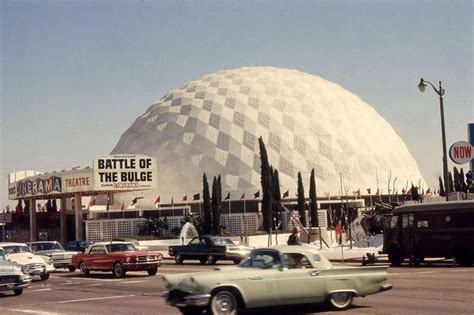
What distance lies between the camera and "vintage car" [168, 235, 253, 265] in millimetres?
34344

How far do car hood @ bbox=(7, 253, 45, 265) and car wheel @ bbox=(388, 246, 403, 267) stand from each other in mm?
14435

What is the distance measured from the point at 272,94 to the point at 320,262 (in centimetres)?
7246

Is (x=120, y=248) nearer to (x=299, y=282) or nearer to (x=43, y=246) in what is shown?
(x=43, y=246)

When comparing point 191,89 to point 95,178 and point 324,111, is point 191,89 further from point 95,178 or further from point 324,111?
point 95,178

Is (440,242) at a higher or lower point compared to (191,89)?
lower

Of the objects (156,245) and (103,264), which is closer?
(103,264)

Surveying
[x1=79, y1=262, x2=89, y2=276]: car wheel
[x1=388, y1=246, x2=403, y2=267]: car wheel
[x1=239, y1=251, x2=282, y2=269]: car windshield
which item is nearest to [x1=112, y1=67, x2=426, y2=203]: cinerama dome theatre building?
[x1=79, y1=262, x2=89, y2=276]: car wheel

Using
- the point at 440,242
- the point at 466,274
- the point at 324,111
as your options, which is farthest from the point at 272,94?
the point at 466,274

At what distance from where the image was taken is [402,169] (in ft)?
296

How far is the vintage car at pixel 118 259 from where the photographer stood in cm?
2766

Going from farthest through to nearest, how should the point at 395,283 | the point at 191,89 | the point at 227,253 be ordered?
the point at 191,89 → the point at 227,253 → the point at 395,283

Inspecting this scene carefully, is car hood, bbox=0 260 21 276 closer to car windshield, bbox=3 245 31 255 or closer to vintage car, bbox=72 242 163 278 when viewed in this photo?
vintage car, bbox=72 242 163 278

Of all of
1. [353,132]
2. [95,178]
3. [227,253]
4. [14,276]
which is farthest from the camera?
[353,132]

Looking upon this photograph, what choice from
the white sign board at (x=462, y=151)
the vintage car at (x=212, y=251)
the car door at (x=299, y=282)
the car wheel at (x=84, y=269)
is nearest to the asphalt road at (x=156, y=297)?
the car door at (x=299, y=282)
